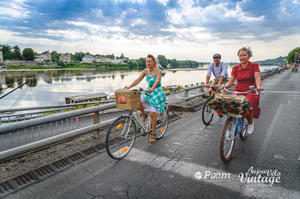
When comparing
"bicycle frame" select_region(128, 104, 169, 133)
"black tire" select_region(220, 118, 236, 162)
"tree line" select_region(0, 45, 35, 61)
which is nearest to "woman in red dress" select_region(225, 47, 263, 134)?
"black tire" select_region(220, 118, 236, 162)

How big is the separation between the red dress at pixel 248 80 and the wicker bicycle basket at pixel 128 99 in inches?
89.1

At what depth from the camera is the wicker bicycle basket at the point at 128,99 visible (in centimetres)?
364

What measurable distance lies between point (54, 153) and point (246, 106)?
3773mm

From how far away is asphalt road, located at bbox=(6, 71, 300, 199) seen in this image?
2.78 metres

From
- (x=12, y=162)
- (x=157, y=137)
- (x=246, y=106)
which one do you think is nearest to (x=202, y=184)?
(x=246, y=106)

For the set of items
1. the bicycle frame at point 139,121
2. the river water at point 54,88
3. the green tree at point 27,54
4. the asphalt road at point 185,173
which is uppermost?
Answer: the green tree at point 27,54

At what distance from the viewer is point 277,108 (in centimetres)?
851

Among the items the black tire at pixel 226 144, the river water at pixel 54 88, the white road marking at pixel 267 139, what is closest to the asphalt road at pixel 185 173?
the white road marking at pixel 267 139

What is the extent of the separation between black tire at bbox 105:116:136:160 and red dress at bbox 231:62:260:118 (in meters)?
2.47

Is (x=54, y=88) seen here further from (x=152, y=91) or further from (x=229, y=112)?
(x=229, y=112)

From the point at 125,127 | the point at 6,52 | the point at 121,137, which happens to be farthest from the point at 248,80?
the point at 6,52

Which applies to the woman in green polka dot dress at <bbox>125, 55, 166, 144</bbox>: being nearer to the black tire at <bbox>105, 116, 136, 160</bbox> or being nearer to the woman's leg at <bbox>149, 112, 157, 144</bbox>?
the woman's leg at <bbox>149, 112, 157, 144</bbox>

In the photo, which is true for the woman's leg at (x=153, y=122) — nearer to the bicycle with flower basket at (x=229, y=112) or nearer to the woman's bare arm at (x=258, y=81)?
the bicycle with flower basket at (x=229, y=112)

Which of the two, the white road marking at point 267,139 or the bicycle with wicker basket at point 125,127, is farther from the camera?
the white road marking at point 267,139
